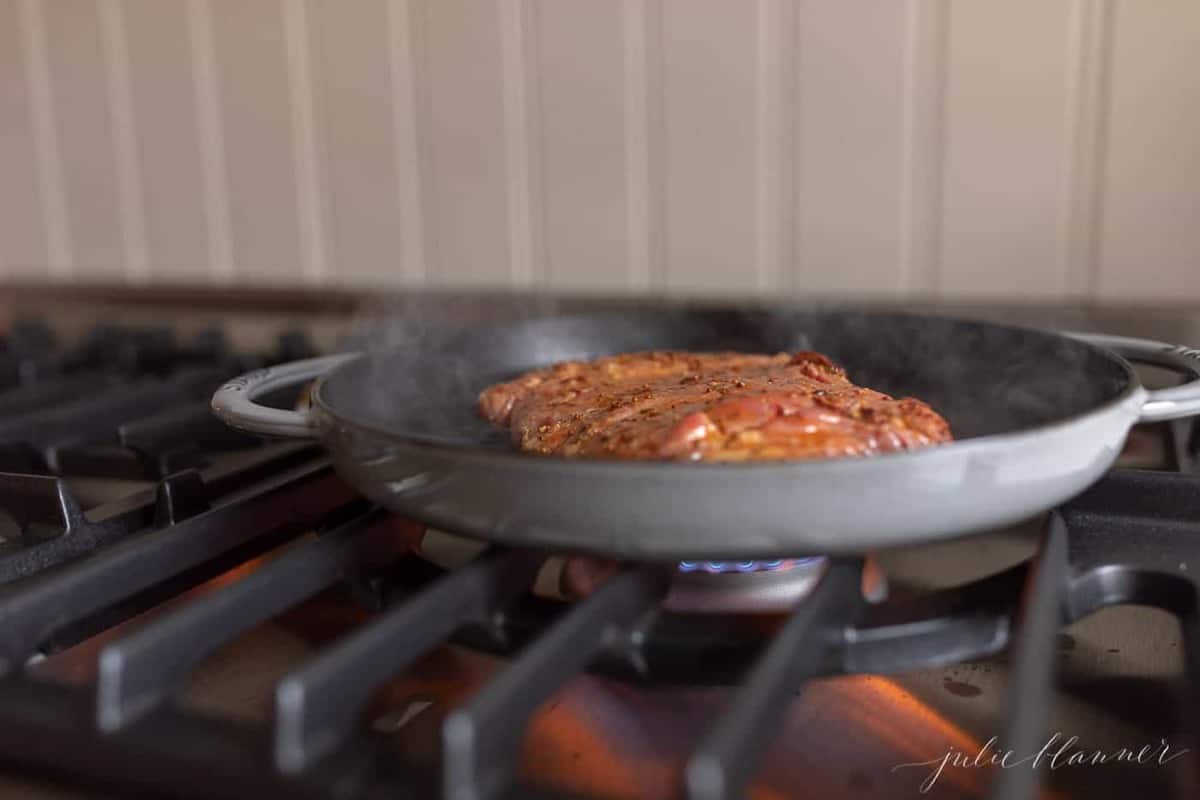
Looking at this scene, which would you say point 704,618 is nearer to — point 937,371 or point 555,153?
point 937,371

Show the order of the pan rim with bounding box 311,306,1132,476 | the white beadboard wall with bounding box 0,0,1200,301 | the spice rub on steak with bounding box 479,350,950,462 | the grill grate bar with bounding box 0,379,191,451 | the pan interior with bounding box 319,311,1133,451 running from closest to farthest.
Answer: the pan rim with bounding box 311,306,1132,476
the spice rub on steak with bounding box 479,350,950,462
the pan interior with bounding box 319,311,1133,451
the grill grate bar with bounding box 0,379,191,451
the white beadboard wall with bounding box 0,0,1200,301

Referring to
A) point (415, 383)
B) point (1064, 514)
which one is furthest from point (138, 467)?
point (1064, 514)

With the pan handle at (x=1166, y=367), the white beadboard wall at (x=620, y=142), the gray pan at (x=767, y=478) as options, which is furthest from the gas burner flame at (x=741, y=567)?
the white beadboard wall at (x=620, y=142)

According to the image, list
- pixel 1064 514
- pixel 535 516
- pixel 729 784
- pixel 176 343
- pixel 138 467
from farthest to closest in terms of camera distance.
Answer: pixel 176 343 → pixel 138 467 → pixel 1064 514 → pixel 535 516 → pixel 729 784

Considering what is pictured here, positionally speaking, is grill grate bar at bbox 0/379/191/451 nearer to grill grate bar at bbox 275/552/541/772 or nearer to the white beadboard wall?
the white beadboard wall

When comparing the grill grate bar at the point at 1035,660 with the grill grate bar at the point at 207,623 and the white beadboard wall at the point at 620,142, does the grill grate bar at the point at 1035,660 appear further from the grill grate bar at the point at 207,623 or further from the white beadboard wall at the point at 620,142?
the white beadboard wall at the point at 620,142

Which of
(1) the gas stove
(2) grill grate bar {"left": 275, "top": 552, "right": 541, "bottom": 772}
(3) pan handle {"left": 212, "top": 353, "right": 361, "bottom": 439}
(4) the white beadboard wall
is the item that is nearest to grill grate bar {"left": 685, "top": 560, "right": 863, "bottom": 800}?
(1) the gas stove

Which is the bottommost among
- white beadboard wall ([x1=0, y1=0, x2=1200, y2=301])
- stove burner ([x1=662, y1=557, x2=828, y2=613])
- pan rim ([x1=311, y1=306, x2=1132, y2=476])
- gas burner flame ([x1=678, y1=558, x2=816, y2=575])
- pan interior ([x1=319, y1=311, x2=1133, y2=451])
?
stove burner ([x1=662, y1=557, x2=828, y2=613])
